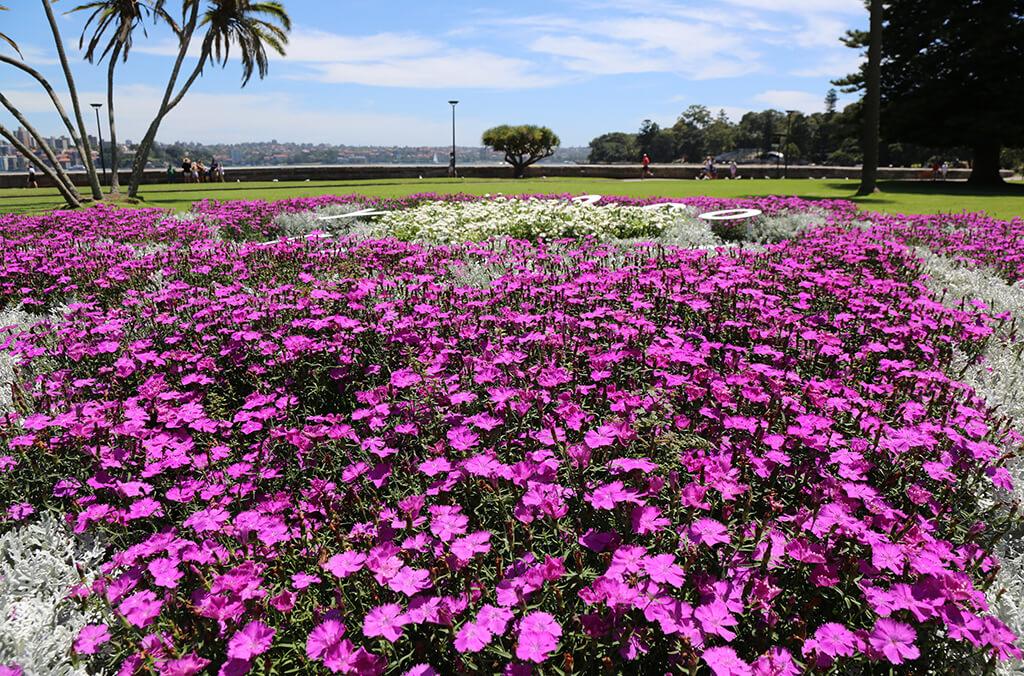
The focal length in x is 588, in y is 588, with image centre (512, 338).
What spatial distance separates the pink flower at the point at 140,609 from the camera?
1.90 m

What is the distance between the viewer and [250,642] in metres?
1.71

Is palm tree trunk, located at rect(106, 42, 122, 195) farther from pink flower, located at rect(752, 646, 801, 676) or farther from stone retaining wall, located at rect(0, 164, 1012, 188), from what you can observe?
pink flower, located at rect(752, 646, 801, 676)

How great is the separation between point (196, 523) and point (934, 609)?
8.30 feet

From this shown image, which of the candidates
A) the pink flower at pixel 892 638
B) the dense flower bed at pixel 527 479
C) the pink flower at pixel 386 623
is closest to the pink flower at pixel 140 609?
the dense flower bed at pixel 527 479

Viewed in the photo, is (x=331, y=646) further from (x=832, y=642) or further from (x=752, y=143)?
(x=752, y=143)

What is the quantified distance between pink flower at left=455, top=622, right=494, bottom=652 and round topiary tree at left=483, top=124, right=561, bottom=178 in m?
50.9

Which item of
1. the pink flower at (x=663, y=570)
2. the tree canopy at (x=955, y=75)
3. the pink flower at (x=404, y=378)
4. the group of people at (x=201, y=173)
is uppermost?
the tree canopy at (x=955, y=75)

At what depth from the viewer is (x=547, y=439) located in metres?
2.51

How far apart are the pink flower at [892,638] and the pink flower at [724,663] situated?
375 mm

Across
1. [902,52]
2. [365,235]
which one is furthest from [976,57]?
[365,235]

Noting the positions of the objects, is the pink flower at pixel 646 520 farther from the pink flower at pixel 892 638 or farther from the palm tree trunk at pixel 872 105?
the palm tree trunk at pixel 872 105

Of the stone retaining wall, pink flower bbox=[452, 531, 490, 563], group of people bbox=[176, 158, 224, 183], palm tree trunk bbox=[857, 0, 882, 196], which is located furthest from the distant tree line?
pink flower bbox=[452, 531, 490, 563]

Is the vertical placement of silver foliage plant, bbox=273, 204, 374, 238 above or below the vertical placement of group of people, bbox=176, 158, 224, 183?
below

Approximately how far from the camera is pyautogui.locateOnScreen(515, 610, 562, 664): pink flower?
5.17 feet
